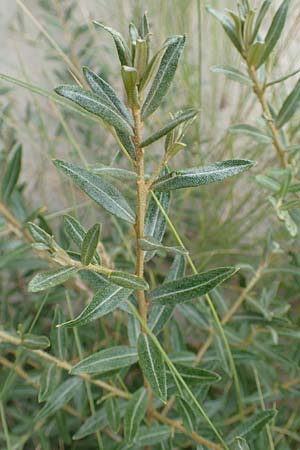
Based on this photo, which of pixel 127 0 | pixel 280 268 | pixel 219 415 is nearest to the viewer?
pixel 280 268

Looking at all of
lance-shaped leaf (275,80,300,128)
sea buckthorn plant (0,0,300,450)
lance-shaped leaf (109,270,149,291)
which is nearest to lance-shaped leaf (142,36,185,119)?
sea buckthorn plant (0,0,300,450)

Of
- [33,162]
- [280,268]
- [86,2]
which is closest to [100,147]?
[33,162]

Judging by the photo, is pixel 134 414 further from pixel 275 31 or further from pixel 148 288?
pixel 275 31

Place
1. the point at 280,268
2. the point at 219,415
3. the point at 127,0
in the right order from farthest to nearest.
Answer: the point at 127,0, the point at 219,415, the point at 280,268

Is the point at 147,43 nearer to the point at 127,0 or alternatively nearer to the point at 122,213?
the point at 122,213

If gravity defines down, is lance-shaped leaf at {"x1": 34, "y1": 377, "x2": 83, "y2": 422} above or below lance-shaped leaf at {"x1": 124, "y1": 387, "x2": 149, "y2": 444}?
below

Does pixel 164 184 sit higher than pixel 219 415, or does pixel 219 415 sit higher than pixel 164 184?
pixel 164 184

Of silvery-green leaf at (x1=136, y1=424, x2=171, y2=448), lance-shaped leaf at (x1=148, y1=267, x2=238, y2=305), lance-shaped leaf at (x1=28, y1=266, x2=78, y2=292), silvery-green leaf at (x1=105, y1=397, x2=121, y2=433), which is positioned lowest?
silvery-green leaf at (x1=136, y1=424, x2=171, y2=448)

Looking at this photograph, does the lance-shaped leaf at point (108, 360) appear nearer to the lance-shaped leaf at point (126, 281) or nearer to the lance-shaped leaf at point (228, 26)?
the lance-shaped leaf at point (126, 281)

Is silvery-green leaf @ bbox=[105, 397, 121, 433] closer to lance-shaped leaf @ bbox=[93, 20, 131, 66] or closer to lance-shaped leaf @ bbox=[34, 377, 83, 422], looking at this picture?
lance-shaped leaf @ bbox=[34, 377, 83, 422]
